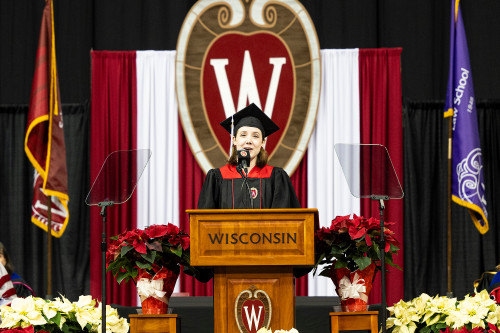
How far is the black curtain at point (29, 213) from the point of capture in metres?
7.75

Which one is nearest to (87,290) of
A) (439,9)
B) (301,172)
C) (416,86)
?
(301,172)

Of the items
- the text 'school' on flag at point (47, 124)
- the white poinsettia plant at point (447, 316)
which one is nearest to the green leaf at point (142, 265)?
the white poinsettia plant at point (447, 316)

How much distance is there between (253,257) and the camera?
3.80 meters

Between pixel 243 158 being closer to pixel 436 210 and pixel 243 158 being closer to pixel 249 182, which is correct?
pixel 249 182

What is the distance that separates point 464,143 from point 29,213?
4447 millimetres

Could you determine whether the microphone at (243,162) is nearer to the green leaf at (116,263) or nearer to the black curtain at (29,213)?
the green leaf at (116,263)

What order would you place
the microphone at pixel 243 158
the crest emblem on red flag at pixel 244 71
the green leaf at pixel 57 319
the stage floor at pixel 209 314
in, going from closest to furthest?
1. the green leaf at pixel 57 319
2. the microphone at pixel 243 158
3. the stage floor at pixel 209 314
4. the crest emblem on red flag at pixel 244 71

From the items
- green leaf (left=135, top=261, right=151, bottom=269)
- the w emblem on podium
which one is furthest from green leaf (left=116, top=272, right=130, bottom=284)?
the w emblem on podium

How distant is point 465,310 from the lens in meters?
3.95

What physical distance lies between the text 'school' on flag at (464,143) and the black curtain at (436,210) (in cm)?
67

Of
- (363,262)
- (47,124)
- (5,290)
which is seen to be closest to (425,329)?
(363,262)

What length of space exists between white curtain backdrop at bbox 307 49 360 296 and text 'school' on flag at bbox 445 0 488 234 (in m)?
1.03

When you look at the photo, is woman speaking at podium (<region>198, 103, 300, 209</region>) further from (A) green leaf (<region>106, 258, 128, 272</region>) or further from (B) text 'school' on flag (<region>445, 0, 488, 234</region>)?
(B) text 'school' on flag (<region>445, 0, 488, 234</region>)

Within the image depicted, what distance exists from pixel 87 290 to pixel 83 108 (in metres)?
1.88
